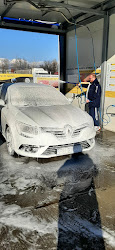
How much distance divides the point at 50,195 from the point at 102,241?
1.03m

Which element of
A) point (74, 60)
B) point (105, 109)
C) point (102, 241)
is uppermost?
point (74, 60)

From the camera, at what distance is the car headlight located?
3.59 metres

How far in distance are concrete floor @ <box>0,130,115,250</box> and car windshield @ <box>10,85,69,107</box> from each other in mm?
1289

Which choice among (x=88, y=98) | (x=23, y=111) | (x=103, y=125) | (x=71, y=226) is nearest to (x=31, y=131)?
(x=23, y=111)

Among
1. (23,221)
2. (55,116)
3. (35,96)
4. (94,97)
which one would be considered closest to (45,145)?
(55,116)

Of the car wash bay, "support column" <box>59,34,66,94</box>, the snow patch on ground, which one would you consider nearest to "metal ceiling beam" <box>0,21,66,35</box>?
"support column" <box>59,34,66,94</box>

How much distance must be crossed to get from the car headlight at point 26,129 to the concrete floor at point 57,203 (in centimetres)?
71

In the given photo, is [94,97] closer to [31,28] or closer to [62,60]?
[62,60]

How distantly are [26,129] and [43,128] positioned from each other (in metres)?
0.32

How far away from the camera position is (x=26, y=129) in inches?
143

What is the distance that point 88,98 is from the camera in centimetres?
675

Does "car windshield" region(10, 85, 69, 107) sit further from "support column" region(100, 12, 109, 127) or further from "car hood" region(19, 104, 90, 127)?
"support column" region(100, 12, 109, 127)

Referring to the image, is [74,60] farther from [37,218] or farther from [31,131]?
[37,218]

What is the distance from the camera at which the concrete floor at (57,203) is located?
82.2 inches
